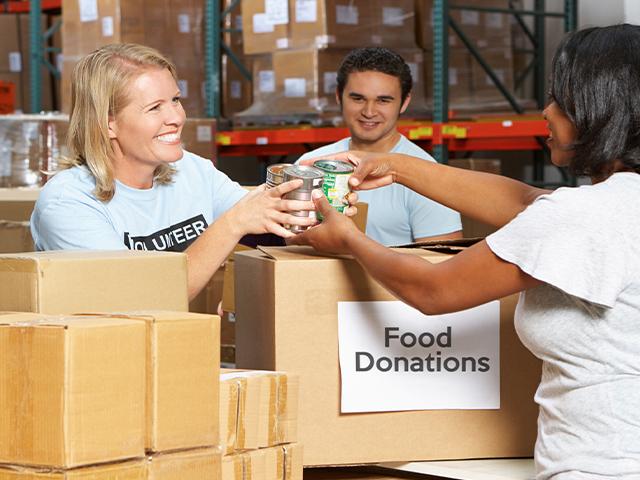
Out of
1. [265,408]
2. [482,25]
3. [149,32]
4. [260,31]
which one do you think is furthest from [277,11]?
[265,408]

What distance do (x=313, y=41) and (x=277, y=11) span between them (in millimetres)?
337

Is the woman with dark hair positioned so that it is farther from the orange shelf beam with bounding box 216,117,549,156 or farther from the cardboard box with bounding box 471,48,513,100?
the cardboard box with bounding box 471,48,513,100

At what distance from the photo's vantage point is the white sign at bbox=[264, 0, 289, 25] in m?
5.90

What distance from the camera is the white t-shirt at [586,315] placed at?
5.54ft

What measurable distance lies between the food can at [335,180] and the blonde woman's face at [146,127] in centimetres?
68

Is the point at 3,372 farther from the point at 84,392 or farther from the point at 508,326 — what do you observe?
the point at 508,326

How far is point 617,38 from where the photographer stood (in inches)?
69.7

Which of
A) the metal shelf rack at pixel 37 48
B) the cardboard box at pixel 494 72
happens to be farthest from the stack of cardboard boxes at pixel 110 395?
the metal shelf rack at pixel 37 48

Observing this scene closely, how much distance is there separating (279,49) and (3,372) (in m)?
4.55

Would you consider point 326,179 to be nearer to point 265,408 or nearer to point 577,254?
point 265,408

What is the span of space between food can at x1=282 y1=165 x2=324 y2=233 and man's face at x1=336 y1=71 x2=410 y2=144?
2.01 m

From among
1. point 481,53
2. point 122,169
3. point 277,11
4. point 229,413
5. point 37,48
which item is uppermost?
point 277,11

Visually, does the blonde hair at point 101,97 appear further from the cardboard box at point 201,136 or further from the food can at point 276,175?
the cardboard box at point 201,136

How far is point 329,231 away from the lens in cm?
202
